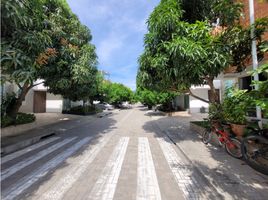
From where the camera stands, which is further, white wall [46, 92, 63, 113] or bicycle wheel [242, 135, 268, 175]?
white wall [46, 92, 63, 113]

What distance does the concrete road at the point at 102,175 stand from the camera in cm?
368

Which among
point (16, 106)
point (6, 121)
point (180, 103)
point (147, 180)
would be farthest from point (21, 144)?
point (180, 103)

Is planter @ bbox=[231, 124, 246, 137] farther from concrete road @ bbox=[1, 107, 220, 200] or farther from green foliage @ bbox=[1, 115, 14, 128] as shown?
green foliage @ bbox=[1, 115, 14, 128]

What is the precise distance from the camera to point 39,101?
24.4 m

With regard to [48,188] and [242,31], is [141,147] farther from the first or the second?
[242,31]

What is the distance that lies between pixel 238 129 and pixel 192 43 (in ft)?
10.8

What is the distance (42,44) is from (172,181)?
521cm

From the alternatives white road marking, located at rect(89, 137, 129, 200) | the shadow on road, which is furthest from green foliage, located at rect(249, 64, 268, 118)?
white road marking, located at rect(89, 137, 129, 200)

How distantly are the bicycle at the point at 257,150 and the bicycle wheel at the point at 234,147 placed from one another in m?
0.41

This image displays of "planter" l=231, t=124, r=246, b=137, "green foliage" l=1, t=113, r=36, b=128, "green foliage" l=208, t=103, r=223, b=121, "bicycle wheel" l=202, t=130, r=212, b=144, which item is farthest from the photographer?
"green foliage" l=1, t=113, r=36, b=128

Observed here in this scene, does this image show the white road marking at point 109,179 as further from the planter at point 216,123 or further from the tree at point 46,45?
the planter at point 216,123

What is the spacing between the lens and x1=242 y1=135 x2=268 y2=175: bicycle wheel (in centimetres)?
461

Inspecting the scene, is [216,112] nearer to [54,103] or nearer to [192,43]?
[192,43]

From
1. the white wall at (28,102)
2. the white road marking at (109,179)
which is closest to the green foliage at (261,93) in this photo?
the white road marking at (109,179)
